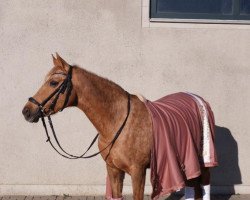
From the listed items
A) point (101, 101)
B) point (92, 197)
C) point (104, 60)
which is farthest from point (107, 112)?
point (92, 197)

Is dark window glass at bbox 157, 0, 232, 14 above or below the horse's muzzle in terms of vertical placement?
above

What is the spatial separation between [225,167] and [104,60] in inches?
87.1

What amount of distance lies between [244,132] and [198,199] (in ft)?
4.42

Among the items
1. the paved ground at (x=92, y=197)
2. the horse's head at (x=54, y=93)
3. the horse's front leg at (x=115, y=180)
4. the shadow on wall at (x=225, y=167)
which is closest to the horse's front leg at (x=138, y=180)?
the horse's front leg at (x=115, y=180)

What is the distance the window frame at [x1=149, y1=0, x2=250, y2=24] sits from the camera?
5.55 meters

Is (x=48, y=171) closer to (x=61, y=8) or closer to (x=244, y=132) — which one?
(x=61, y=8)

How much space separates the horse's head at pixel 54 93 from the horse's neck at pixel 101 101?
0.08 m

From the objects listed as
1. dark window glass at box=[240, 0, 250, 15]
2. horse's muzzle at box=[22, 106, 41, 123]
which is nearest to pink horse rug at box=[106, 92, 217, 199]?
horse's muzzle at box=[22, 106, 41, 123]

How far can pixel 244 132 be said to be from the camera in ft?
18.7

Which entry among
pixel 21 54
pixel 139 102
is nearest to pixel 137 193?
pixel 139 102

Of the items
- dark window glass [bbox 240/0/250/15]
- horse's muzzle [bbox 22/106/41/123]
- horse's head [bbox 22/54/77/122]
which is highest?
dark window glass [bbox 240/0/250/15]

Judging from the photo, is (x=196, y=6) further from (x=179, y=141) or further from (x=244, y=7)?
(x=179, y=141)

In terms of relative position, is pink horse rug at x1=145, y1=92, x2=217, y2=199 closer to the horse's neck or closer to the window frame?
the horse's neck

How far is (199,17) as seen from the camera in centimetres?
565
